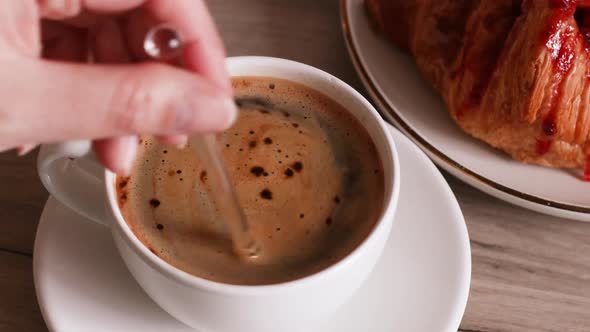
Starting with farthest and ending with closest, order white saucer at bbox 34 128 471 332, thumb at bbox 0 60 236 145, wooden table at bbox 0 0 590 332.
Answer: wooden table at bbox 0 0 590 332
white saucer at bbox 34 128 471 332
thumb at bbox 0 60 236 145

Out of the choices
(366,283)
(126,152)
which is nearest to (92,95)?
(126,152)

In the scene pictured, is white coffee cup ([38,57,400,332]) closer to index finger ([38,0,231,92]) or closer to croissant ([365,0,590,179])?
index finger ([38,0,231,92])

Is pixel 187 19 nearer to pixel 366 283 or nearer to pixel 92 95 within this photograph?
pixel 92 95

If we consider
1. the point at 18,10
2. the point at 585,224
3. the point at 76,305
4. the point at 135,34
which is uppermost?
the point at 18,10

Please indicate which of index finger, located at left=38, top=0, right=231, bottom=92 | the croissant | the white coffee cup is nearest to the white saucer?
the white coffee cup

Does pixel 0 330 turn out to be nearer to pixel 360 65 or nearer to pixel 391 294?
pixel 391 294

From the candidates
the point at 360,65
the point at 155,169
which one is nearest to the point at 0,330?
the point at 155,169

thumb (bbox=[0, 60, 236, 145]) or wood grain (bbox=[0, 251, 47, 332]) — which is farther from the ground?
thumb (bbox=[0, 60, 236, 145])
